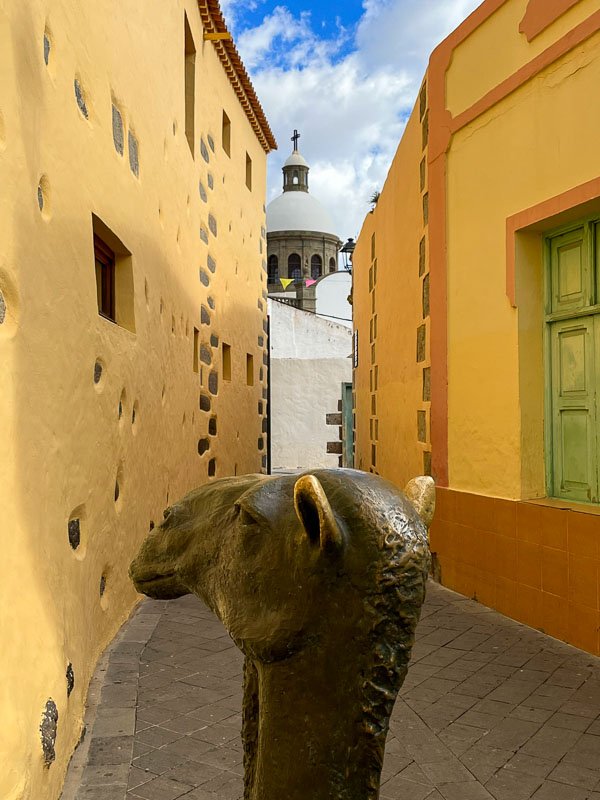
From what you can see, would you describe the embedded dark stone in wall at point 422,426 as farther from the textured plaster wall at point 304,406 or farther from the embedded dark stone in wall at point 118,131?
the textured plaster wall at point 304,406

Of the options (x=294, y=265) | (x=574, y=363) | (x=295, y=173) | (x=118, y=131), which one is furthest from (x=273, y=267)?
(x=118, y=131)

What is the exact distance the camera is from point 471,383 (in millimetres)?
6180

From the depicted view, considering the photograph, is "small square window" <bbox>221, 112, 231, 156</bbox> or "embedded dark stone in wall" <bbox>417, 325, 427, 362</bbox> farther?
"small square window" <bbox>221, 112, 231, 156</bbox>

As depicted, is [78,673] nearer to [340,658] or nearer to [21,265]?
[21,265]

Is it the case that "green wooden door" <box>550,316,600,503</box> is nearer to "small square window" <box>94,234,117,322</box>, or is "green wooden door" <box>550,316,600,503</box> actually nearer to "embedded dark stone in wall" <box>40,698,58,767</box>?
"small square window" <box>94,234,117,322</box>

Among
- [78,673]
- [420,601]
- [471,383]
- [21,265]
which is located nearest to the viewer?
[420,601]

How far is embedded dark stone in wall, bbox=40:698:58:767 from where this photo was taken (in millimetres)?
2682

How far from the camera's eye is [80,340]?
364cm

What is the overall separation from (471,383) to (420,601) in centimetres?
527

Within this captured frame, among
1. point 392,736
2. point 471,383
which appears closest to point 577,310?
point 471,383

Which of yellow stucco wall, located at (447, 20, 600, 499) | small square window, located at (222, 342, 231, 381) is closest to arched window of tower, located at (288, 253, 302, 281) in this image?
small square window, located at (222, 342, 231, 381)

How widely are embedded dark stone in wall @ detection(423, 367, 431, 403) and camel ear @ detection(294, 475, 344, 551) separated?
19.8 ft

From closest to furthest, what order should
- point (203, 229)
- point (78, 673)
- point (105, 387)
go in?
point (78, 673) < point (105, 387) < point (203, 229)

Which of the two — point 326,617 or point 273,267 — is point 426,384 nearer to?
point 326,617
